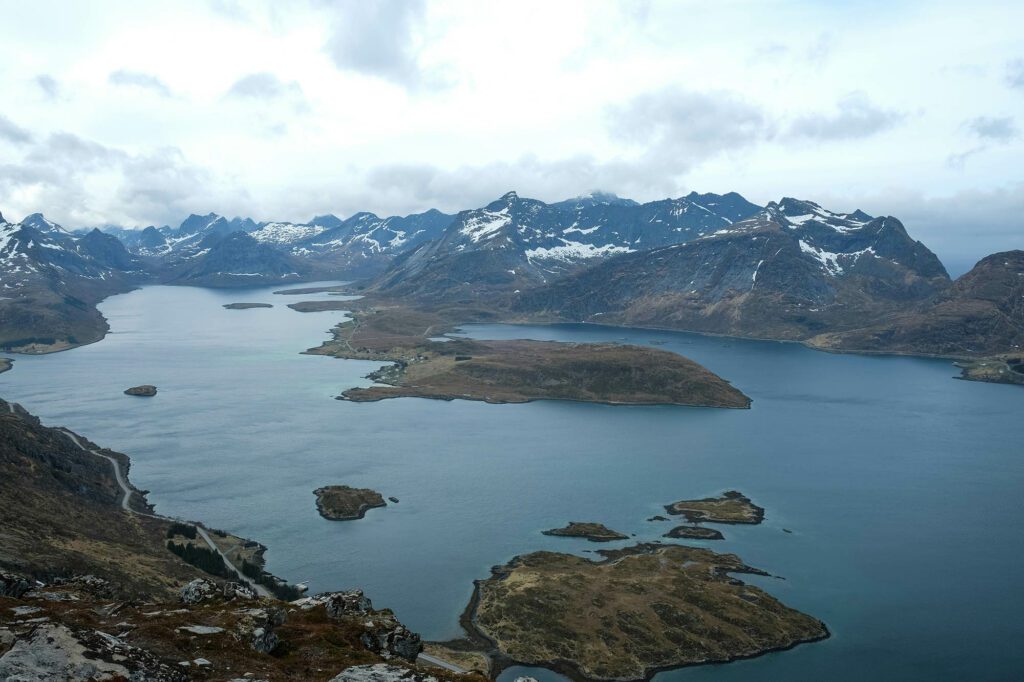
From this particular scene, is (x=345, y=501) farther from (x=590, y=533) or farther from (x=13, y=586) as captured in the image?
(x=13, y=586)

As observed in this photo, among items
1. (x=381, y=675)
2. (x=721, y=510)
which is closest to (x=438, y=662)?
(x=381, y=675)

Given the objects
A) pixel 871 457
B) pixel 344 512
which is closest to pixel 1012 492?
pixel 871 457

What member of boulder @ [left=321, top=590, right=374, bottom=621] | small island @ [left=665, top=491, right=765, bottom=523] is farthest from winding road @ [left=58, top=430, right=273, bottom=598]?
small island @ [left=665, top=491, right=765, bottom=523]

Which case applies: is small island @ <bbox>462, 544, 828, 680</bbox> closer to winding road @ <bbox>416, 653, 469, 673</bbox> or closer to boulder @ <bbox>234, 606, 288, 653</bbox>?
winding road @ <bbox>416, 653, 469, 673</bbox>

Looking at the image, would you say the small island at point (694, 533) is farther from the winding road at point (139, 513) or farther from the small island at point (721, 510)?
the winding road at point (139, 513)

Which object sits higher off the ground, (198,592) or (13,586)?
(13,586)

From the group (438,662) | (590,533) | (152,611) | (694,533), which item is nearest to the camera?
(152,611)
